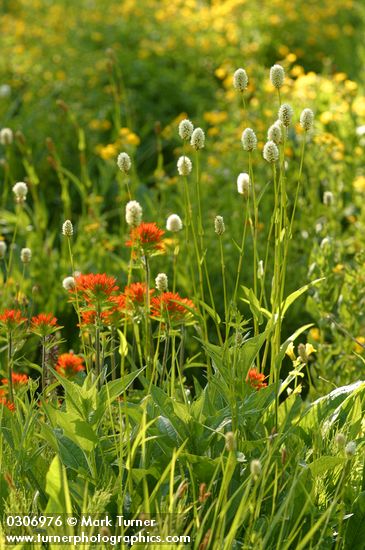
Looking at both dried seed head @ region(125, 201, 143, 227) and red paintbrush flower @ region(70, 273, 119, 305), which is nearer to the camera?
dried seed head @ region(125, 201, 143, 227)

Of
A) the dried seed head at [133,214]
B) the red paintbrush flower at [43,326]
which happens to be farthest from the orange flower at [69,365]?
the dried seed head at [133,214]

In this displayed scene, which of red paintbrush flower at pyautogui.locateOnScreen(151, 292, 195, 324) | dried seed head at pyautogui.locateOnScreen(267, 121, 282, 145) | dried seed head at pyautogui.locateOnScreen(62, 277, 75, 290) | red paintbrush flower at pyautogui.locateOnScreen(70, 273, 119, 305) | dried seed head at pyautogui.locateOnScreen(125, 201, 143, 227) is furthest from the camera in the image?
dried seed head at pyautogui.locateOnScreen(62, 277, 75, 290)

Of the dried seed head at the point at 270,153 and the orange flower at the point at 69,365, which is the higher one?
the dried seed head at the point at 270,153

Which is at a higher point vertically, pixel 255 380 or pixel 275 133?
pixel 275 133

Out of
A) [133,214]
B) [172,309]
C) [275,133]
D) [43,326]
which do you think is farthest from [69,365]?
[275,133]

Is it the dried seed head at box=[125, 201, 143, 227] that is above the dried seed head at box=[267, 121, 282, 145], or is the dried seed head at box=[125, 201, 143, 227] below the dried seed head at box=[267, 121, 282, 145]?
below

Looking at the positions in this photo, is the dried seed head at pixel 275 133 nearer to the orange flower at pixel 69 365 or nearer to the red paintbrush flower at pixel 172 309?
the red paintbrush flower at pixel 172 309

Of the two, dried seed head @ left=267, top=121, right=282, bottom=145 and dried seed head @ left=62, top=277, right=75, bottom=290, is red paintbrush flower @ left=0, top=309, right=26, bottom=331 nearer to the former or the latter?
dried seed head @ left=62, top=277, right=75, bottom=290

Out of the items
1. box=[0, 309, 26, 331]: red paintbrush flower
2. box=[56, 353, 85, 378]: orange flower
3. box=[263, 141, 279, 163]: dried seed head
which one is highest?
box=[263, 141, 279, 163]: dried seed head

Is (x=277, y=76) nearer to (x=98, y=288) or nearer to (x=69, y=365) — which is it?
(x=98, y=288)

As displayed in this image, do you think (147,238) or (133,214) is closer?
(133,214)

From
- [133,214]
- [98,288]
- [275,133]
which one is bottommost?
[98,288]

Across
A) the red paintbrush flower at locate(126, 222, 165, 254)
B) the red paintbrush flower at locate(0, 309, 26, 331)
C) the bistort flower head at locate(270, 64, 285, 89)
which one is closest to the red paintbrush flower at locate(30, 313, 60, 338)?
the red paintbrush flower at locate(0, 309, 26, 331)

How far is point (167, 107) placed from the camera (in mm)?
6027
